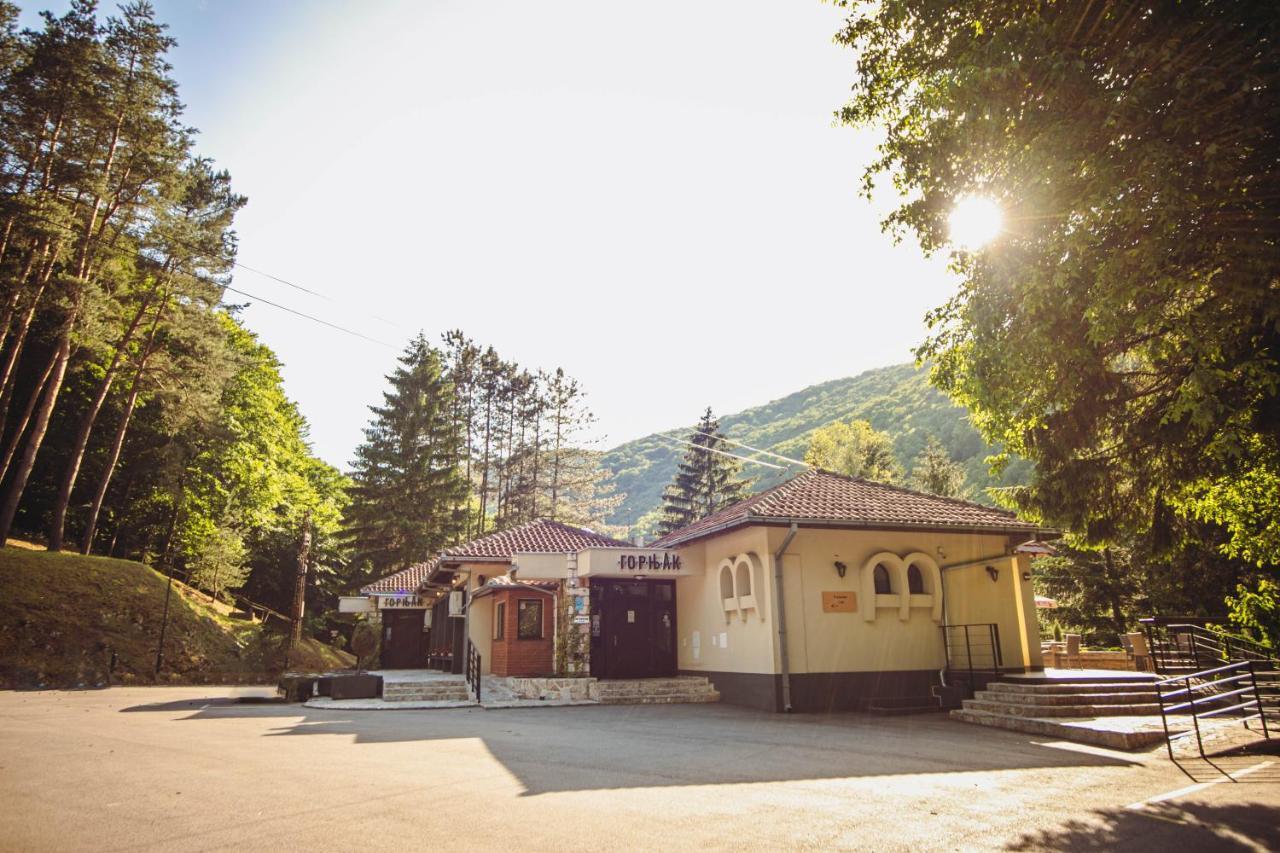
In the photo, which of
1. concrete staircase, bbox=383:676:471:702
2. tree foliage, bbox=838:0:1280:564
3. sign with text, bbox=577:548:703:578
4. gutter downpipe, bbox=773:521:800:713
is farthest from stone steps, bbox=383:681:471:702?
tree foliage, bbox=838:0:1280:564

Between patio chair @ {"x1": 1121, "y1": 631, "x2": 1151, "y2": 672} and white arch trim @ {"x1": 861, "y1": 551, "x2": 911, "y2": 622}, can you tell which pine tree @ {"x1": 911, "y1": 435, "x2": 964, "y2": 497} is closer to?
patio chair @ {"x1": 1121, "y1": 631, "x2": 1151, "y2": 672}

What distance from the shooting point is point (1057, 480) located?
9.34m

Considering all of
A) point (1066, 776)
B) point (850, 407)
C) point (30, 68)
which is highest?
point (850, 407)

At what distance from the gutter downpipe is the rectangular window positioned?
27.7 feet

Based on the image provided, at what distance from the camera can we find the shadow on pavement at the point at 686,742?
7.41m

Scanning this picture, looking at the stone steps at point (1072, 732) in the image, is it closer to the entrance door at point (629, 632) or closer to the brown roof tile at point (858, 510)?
the brown roof tile at point (858, 510)

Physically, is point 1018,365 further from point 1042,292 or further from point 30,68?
point 30,68

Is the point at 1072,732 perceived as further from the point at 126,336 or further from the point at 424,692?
the point at 126,336

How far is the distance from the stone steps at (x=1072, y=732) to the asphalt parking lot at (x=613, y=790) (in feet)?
1.34

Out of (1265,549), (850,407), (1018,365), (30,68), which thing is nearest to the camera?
(1018,365)

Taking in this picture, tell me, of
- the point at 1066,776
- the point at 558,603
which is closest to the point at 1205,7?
the point at 1066,776

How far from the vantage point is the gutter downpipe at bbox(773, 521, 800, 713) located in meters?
13.6

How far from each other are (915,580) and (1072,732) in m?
→ 5.49

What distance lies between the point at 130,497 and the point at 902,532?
33989 millimetres
